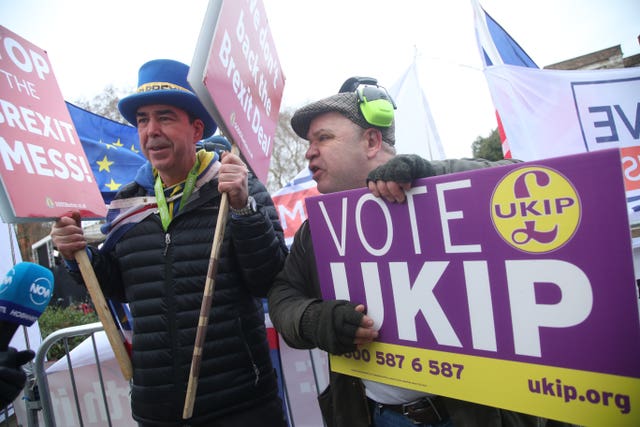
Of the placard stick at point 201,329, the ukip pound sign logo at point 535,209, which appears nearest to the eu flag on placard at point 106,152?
the placard stick at point 201,329

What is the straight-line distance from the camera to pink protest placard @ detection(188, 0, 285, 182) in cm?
128

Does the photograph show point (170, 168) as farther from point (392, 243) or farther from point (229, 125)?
point (392, 243)

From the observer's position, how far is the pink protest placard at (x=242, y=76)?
1.28 metres

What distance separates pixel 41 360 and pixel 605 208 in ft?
9.45

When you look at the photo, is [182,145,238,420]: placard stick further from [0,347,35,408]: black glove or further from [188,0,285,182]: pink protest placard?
[0,347,35,408]: black glove

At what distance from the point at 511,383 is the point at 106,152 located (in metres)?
5.55

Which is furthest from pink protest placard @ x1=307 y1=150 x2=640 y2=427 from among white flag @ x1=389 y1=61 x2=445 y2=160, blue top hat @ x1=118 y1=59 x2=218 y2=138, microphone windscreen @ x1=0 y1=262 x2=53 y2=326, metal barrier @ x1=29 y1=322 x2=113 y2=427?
white flag @ x1=389 y1=61 x2=445 y2=160

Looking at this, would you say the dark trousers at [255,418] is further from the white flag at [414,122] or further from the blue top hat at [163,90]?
the white flag at [414,122]

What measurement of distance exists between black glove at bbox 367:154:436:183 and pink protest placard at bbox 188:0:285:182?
56cm

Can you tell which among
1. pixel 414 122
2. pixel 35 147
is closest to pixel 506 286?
pixel 35 147

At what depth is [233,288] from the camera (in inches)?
62.9

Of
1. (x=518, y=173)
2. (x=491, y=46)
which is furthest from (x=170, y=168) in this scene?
(x=491, y=46)

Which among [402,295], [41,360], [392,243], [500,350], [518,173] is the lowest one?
[41,360]

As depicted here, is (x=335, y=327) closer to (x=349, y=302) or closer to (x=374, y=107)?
(x=349, y=302)
